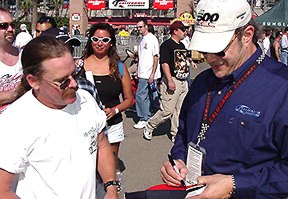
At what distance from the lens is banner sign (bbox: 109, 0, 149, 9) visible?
45.0 meters

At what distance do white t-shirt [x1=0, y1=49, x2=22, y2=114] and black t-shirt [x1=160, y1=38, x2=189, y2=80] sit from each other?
3206 mm

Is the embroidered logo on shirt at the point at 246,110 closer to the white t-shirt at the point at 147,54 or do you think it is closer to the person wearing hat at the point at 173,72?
the person wearing hat at the point at 173,72

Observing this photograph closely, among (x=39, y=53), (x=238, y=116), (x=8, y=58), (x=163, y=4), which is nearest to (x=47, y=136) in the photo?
(x=39, y=53)

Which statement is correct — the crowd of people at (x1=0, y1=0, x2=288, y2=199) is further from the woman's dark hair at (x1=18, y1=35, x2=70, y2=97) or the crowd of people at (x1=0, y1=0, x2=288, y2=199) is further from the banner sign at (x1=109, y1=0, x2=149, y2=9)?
the banner sign at (x1=109, y1=0, x2=149, y2=9)

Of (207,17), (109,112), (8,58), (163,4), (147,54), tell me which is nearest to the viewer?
(207,17)

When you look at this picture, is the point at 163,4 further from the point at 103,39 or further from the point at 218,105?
the point at 218,105

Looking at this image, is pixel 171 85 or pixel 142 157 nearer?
pixel 142 157

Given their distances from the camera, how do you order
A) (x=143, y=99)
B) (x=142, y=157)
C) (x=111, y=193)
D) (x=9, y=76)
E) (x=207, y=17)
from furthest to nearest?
1. (x=143, y=99)
2. (x=142, y=157)
3. (x=9, y=76)
4. (x=111, y=193)
5. (x=207, y=17)

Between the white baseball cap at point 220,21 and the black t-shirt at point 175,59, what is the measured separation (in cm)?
413

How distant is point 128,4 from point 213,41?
4504cm

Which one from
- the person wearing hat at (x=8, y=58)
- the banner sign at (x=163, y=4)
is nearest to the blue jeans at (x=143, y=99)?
the person wearing hat at (x=8, y=58)

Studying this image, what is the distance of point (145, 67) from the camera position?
7324mm

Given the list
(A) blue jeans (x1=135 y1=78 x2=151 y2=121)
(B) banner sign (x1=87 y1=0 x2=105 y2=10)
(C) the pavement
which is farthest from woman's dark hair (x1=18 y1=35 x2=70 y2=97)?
(B) banner sign (x1=87 y1=0 x2=105 y2=10)

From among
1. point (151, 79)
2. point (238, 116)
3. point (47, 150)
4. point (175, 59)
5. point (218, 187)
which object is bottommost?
point (151, 79)
